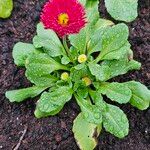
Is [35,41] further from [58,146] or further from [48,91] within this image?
[58,146]

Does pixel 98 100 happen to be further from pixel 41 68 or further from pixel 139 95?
pixel 41 68

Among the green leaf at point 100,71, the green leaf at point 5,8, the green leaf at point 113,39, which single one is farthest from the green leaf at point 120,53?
the green leaf at point 5,8

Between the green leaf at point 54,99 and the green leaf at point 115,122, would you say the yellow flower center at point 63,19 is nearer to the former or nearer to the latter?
the green leaf at point 54,99

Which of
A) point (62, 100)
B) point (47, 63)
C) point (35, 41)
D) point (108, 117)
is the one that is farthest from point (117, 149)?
point (35, 41)

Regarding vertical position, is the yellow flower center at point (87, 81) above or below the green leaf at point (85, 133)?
above

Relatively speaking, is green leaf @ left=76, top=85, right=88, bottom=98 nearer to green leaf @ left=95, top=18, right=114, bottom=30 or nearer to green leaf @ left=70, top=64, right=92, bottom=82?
green leaf @ left=70, top=64, right=92, bottom=82

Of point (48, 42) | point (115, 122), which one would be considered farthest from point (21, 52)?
point (115, 122)
